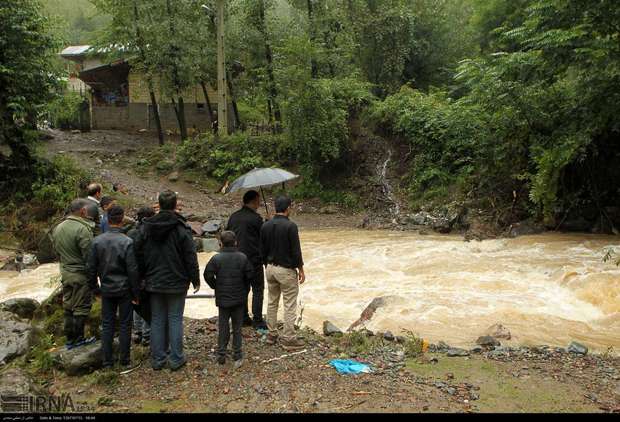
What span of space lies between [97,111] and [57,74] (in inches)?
687

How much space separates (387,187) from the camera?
74.2 feet

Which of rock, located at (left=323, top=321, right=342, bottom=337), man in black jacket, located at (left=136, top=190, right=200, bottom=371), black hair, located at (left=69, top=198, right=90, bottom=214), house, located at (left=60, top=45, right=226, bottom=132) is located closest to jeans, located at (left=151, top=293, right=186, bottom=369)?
man in black jacket, located at (left=136, top=190, right=200, bottom=371)

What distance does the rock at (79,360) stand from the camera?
590 cm

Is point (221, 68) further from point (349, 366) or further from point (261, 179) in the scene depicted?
point (349, 366)

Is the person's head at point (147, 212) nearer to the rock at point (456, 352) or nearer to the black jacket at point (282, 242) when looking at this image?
the black jacket at point (282, 242)

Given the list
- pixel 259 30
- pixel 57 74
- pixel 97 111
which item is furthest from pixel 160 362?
pixel 97 111

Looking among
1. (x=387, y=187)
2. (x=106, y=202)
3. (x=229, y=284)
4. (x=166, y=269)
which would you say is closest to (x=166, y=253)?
(x=166, y=269)

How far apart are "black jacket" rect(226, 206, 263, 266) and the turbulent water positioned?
100 inches

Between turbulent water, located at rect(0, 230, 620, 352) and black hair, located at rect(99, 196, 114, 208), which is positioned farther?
turbulent water, located at rect(0, 230, 620, 352)

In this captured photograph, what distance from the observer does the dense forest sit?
1455 cm

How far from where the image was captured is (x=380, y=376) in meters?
5.84

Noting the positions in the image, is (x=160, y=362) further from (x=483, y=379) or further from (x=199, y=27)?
(x=199, y=27)

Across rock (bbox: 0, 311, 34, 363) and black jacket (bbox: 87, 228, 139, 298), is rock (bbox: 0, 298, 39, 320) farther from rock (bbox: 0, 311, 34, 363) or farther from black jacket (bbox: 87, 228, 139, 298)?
black jacket (bbox: 87, 228, 139, 298)

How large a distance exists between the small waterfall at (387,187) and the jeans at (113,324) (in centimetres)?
1530
